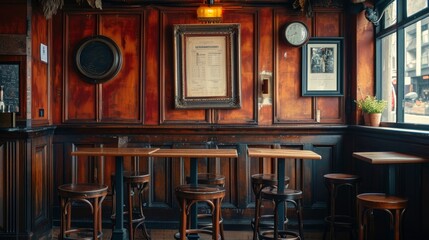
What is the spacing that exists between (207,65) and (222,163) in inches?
47.7

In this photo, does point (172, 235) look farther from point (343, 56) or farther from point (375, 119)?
point (343, 56)

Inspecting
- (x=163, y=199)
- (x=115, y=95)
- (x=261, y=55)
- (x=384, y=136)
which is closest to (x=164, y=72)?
(x=115, y=95)

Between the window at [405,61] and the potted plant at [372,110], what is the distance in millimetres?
134

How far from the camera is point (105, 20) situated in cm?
555

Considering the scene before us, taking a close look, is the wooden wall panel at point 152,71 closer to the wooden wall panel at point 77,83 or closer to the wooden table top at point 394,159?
the wooden wall panel at point 77,83

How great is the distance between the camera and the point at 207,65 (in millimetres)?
5535

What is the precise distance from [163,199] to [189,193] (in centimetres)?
183

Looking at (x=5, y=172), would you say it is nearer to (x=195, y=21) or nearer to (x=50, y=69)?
(x=50, y=69)

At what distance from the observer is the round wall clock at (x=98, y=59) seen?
5.50 m

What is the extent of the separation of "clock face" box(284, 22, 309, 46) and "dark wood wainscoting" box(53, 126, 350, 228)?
3.48 ft

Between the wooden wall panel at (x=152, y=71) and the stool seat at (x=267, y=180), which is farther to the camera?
the wooden wall panel at (x=152, y=71)

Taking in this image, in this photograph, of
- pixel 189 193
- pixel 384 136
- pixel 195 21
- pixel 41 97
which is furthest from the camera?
pixel 195 21

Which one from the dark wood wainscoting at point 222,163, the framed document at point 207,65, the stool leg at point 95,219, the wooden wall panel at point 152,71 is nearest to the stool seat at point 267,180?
the dark wood wainscoting at point 222,163

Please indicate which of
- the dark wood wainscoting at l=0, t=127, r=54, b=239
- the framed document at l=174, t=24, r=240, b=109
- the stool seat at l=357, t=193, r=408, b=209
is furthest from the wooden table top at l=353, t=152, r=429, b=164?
the dark wood wainscoting at l=0, t=127, r=54, b=239
